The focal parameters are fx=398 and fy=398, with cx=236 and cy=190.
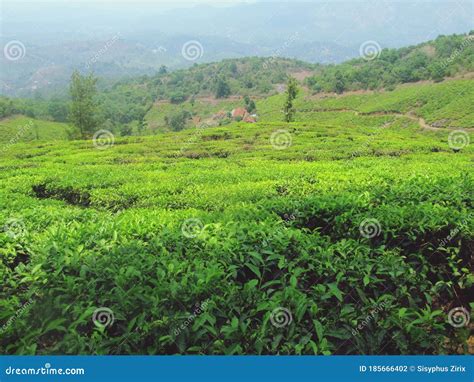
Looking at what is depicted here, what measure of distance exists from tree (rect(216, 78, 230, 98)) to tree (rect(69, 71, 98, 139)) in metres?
96.5

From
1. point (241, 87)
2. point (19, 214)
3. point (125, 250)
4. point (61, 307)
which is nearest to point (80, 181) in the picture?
point (19, 214)

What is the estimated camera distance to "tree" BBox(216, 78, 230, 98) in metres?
140

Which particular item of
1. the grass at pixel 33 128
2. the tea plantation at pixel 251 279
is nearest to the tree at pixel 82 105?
the grass at pixel 33 128

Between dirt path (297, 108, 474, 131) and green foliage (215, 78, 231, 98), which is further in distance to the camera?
green foliage (215, 78, 231, 98)

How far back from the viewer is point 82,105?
45219mm

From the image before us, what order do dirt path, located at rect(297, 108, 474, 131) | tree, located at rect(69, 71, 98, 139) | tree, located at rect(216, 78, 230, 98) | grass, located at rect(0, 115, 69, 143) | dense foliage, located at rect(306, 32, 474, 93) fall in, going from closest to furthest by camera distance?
tree, located at rect(69, 71, 98, 139) < dirt path, located at rect(297, 108, 474, 131) < grass, located at rect(0, 115, 69, 143) < dense foliage, located at rect(306, 32, 474, 93) < tree, located at rect(216, 78, 230, 98)

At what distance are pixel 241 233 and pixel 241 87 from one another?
491 ft

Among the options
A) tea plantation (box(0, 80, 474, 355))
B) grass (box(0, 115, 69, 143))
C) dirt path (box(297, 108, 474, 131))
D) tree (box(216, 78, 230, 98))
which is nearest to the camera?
Answer: tea plantation (box(0, 80, 474, 355))

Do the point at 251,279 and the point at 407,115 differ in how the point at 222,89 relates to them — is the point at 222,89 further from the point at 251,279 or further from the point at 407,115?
the point at 251,279

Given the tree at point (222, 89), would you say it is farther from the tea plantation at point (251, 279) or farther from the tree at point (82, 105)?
the tea plantation at point (251, 279)

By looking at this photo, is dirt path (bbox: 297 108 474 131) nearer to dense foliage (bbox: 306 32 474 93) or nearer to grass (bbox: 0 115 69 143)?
dense foliage (bbox: 306 32 474 93)

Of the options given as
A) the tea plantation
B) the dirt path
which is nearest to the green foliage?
the dirt path

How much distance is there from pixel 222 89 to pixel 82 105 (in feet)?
325

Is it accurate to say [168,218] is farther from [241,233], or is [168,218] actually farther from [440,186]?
[440,186]
